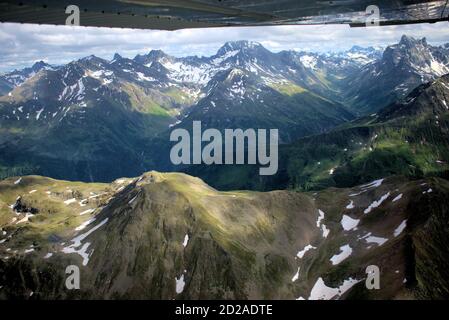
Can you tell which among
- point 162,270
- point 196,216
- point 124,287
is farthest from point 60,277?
point 196,216

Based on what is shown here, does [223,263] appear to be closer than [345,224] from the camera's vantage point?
Yes

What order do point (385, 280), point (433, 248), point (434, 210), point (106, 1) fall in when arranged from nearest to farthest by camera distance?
point (106, 1), point (385, 280), point (433, 248), point (434, 210)

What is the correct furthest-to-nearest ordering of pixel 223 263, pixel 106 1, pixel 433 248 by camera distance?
pixel 223 263 → pixel 433 248 → pixel 106 1

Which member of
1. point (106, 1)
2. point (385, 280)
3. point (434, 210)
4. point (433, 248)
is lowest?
point (106, 1)
